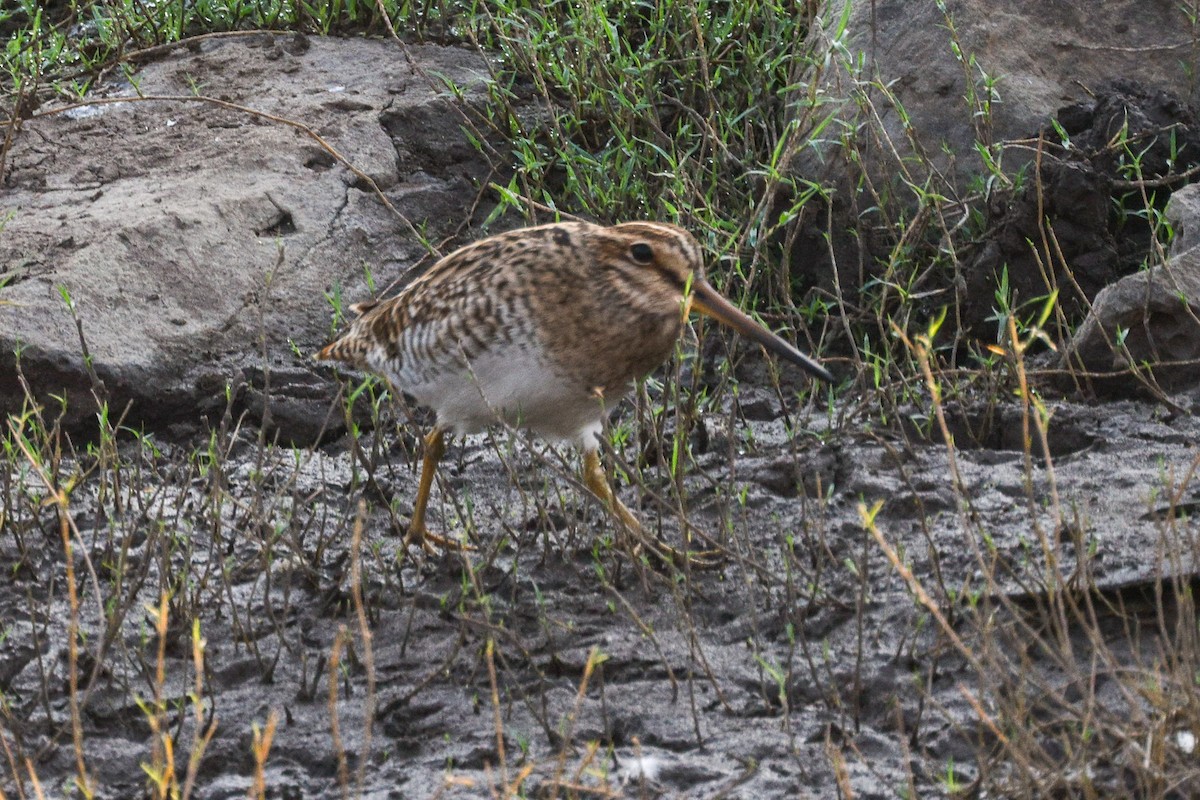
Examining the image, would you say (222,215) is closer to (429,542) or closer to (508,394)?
(429,542)

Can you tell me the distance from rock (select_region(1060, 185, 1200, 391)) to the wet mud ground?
157 millimetres

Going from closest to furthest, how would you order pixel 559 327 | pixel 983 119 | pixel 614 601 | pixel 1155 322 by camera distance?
pixel 614 601 < pixel 559 327 < pixel 1155 322 < pixel 983 119

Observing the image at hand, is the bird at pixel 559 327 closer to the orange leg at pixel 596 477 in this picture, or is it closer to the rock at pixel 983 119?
the orange leg at pixel 596 477

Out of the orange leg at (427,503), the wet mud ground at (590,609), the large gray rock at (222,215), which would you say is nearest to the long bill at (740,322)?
the wet mud ground at (590,609)

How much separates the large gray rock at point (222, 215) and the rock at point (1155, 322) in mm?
2441

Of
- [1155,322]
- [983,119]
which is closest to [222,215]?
[983,119]

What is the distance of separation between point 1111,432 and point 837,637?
4.64 feet

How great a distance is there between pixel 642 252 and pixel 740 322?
327 mm

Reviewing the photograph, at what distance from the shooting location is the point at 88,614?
4453 millimetres

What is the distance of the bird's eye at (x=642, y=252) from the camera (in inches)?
180

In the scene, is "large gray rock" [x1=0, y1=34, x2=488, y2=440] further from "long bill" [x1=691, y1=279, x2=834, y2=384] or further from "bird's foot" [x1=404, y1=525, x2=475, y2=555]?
"long bill" [x1=691, y1=279, x2=834, y2=384]

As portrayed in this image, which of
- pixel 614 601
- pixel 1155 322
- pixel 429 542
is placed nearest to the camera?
pixel 614 601

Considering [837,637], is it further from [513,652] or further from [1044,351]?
[1044,351]

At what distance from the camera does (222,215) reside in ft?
20.4
